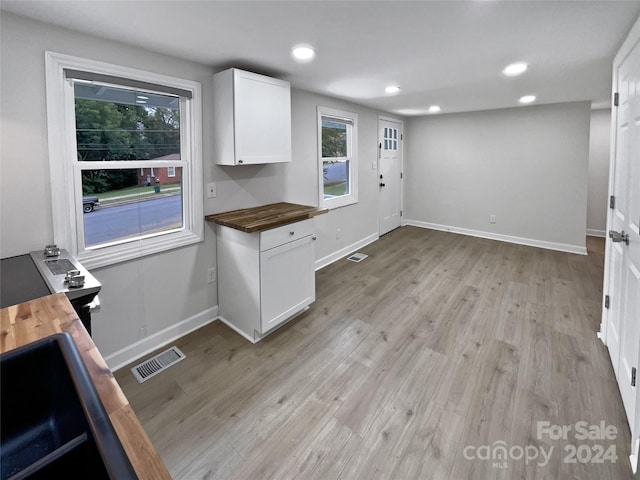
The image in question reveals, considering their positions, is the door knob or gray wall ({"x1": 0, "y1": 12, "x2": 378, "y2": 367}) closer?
gray wall ({"x1": 0, "y1": 12, "x2": 378, "y2": 367})

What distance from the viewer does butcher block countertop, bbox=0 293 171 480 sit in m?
0.61

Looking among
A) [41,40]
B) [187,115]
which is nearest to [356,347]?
[187,115]

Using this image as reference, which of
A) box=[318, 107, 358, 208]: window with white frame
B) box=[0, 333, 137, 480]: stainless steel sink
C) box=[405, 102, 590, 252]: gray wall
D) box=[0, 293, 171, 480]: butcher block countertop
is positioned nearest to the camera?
box=[0, 293, 171, 480]: butcher block countertop

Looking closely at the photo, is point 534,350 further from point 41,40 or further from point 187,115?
point 41,40

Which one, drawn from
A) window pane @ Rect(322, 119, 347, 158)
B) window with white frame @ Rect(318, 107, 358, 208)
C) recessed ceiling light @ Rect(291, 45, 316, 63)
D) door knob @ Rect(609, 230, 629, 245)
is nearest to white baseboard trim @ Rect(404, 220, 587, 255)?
window with white frame @ Rect(318, 107, 358, 208)

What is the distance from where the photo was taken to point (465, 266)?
4324mm

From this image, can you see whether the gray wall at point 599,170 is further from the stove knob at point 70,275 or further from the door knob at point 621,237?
the stove knob at point 70,275

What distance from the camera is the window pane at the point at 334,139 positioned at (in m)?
4.23

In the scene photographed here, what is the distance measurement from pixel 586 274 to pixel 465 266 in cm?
133

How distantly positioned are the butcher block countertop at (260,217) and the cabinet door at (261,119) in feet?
1.44

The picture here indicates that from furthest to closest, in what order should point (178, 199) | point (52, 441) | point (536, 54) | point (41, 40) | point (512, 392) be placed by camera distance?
point (178, 199), point (536, 54), point (512, 392), point (41, 40), point (52, 441)

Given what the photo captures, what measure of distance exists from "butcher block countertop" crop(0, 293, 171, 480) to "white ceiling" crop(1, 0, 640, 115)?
57.6 inches

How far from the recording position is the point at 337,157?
4496mm

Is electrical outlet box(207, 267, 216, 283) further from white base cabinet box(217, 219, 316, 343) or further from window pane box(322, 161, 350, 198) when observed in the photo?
window pane box(322, 161, 350, 198)
